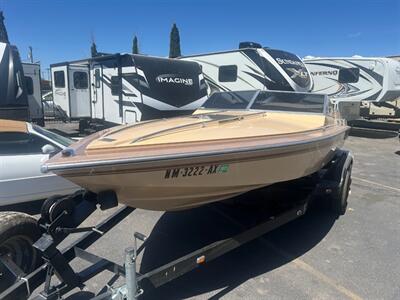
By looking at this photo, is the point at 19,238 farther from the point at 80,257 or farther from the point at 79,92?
the point at 79,92

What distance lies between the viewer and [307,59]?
15062 mm

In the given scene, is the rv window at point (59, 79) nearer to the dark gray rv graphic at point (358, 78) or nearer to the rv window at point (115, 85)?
the rv window at point (115, 85)

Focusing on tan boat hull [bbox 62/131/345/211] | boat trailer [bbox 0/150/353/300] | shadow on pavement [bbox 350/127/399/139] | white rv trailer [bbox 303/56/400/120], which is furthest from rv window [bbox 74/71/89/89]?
shadow on pavement [bbox 350/127/399/139]

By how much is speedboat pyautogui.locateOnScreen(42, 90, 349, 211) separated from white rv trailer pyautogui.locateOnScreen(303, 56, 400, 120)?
30.9 feet

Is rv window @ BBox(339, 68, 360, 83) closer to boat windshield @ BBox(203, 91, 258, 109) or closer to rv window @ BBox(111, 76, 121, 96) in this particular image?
rv window @ BBox(111, 76, 121, 96)

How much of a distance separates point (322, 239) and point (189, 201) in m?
1.95

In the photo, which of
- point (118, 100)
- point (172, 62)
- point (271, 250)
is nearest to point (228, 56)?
point (172, 62)

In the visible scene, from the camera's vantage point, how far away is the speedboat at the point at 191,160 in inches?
107

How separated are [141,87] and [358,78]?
843cm

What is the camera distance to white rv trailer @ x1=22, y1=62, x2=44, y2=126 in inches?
486

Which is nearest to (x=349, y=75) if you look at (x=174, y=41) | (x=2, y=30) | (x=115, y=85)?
(x=115, y=85)

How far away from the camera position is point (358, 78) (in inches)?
524

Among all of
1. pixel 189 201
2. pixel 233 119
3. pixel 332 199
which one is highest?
pixel 233 119

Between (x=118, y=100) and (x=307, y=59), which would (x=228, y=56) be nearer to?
(x=118, y=100)
